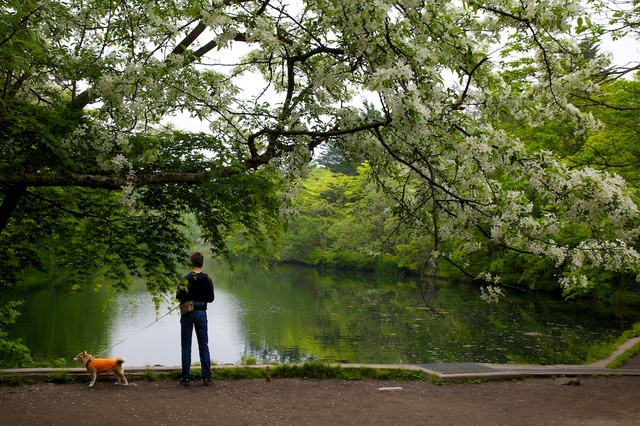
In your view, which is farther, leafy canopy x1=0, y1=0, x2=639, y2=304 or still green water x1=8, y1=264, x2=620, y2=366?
still green water x1=8, y1=264, x2=620, y2=366

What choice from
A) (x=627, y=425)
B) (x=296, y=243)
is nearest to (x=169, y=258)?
(x=627, y=425)

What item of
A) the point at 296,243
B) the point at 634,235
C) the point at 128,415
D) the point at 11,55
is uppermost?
the point at 296,243

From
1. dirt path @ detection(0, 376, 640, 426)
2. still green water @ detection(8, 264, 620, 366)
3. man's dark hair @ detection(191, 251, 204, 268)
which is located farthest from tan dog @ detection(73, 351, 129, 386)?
still green water @ detection(8, 264, 620, 366)

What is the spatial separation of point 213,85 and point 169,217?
223 cm

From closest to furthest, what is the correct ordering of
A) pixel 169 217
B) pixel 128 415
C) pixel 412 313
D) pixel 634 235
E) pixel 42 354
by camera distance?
pixel 634 235 → pixel 128 415 → pixel 169 217 → pixel 42 354 → pixel 412 313

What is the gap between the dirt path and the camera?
5.79 meters

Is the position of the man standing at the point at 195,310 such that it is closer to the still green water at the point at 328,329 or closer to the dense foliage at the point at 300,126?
the dense foliage at the point at 300,126

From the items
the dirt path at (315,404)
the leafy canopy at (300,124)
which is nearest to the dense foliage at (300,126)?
the leafy canopy at (300,124)

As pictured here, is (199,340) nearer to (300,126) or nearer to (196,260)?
(196,260)

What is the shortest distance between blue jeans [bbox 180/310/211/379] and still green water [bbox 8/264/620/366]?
100 inches

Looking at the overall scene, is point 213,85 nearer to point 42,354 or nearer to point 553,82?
point 553,82

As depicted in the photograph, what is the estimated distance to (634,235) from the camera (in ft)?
15.2

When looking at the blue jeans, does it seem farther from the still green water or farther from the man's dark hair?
the still green water

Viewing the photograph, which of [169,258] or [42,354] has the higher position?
[169,258]
